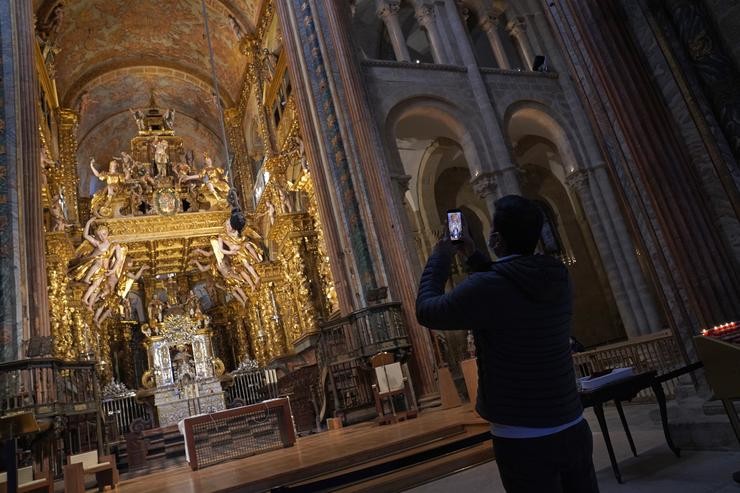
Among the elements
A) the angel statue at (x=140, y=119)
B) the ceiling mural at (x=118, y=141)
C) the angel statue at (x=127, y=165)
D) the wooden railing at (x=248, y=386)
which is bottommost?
the wooden railing at (x=248, y=386)

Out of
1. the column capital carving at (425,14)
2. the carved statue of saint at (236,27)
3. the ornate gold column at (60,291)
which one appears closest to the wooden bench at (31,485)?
the ornate gold column at (60,291)

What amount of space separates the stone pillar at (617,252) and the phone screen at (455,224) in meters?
12.1

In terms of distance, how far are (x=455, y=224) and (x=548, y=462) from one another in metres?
0.76

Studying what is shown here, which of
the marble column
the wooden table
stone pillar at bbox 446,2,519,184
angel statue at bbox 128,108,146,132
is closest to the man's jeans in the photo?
the wooden table

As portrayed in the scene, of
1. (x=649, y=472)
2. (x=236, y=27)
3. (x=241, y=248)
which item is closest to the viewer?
(x=649, y=472)

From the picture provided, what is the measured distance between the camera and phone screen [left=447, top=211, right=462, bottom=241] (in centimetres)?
165

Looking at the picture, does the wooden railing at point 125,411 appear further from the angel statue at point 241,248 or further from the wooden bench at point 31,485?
the wooden bench at point 31,485

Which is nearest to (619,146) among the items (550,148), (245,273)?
(550,148)

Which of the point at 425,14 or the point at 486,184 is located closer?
the point at 486,184

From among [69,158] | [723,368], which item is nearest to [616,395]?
[723,368]

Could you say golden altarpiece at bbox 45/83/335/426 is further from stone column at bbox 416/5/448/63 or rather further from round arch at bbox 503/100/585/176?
round arch at bbox 503/100/585/176

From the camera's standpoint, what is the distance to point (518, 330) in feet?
5.03

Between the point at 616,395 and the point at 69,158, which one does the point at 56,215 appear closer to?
the point at 69,158

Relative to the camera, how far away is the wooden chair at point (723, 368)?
2.50 m
